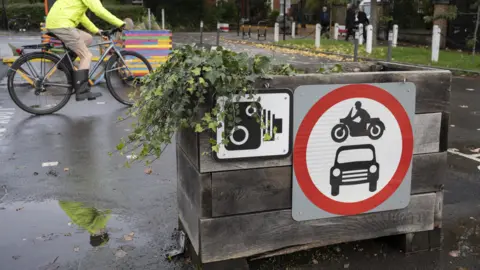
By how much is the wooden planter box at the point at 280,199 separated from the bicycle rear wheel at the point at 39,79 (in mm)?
5020

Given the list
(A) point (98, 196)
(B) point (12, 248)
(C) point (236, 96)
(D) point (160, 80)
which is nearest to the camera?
(C) point (236, 96)

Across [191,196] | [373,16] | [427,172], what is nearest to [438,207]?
[427,172]

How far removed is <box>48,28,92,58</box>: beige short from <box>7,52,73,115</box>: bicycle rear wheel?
0.29 meters

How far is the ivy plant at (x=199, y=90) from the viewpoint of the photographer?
2986 millimetres

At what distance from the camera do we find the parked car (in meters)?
3.48

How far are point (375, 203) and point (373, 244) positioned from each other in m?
0.47

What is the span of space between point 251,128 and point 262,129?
7cm

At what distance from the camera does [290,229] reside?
3.43 meters

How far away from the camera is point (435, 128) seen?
3641 mm

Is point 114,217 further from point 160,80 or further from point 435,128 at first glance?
point 435,128

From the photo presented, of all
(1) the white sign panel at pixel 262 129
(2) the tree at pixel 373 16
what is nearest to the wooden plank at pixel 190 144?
(1) the white sign panel at pixel 262 129

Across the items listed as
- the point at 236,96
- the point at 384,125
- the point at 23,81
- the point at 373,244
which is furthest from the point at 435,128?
the point at 23,81

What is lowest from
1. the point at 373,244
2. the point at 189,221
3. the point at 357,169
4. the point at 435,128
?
the point at 373,244

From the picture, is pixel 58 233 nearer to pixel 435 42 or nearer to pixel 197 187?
pixel 197 187
